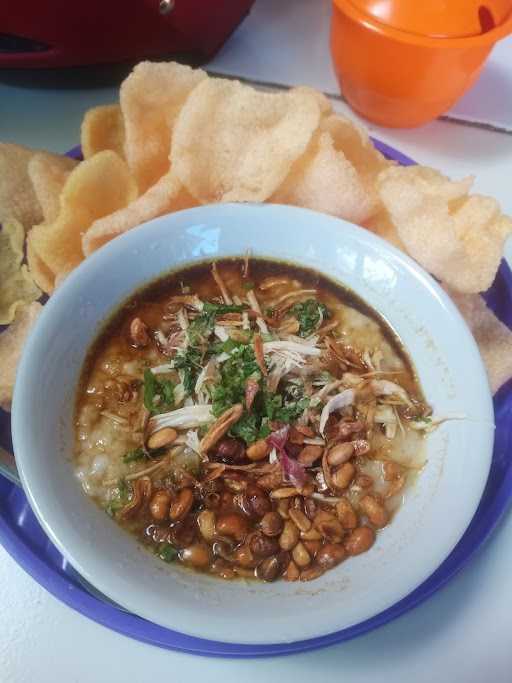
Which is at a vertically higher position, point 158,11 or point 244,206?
point 158,11

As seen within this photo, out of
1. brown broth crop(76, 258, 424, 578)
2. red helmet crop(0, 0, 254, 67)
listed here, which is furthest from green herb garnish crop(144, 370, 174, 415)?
red helmet crop(0, 0, 254, 67)

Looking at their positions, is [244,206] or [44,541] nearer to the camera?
[44,541]

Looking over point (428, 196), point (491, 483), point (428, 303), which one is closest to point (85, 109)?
point (428, 196)

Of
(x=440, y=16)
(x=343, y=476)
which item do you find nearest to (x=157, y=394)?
(x=343, y=476)

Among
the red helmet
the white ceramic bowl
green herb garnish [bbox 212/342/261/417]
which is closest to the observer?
the white ceramic bowl

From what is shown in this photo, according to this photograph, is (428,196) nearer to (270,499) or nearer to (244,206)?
(244,206)

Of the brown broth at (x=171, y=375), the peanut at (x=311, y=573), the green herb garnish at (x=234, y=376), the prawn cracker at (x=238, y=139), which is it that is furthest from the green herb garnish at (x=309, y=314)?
the peanut at (x=311, y=573)

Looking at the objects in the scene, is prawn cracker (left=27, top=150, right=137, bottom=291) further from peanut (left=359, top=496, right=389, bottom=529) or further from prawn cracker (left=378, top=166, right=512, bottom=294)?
peanut (left=359, top=496, right=389, bottom=529)
